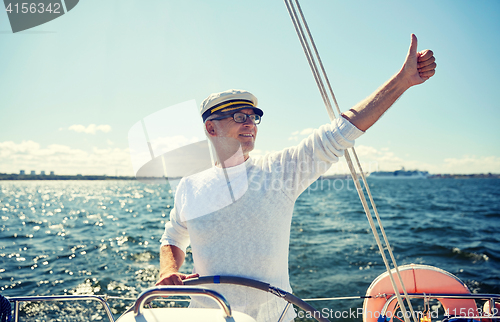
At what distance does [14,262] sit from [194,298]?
31.0 ft

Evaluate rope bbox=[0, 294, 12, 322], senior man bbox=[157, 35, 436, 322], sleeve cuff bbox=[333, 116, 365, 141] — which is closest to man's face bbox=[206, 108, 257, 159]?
senior man bbox=[157, 35, 436, 322]

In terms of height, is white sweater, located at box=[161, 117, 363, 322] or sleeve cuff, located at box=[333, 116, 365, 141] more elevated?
sleeve cuff, located at box=[333, 116, 365, 141]

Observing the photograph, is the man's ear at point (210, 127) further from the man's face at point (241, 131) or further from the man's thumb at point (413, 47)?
the man's thumb at point (413, 47)

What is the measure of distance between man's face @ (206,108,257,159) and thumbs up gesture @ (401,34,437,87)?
723 millimetres

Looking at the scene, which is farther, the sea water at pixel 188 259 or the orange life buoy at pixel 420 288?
the sea water at pixel 188 259

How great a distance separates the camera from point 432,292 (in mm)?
1969

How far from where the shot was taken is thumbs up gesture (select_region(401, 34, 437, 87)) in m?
1.13

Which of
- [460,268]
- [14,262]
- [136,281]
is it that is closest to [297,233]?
Answer: [460,268]

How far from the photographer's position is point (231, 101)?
151cm

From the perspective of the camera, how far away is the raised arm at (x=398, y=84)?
113 centimetres

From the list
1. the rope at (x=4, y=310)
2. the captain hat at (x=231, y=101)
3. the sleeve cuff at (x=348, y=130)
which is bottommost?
the rope at (x=4, y=310)

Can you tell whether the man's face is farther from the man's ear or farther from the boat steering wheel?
the boat steering wheel

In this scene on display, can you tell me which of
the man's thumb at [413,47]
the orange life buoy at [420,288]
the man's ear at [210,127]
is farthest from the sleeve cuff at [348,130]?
the orange life buoy at [420,288]

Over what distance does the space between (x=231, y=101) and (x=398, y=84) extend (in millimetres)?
764
